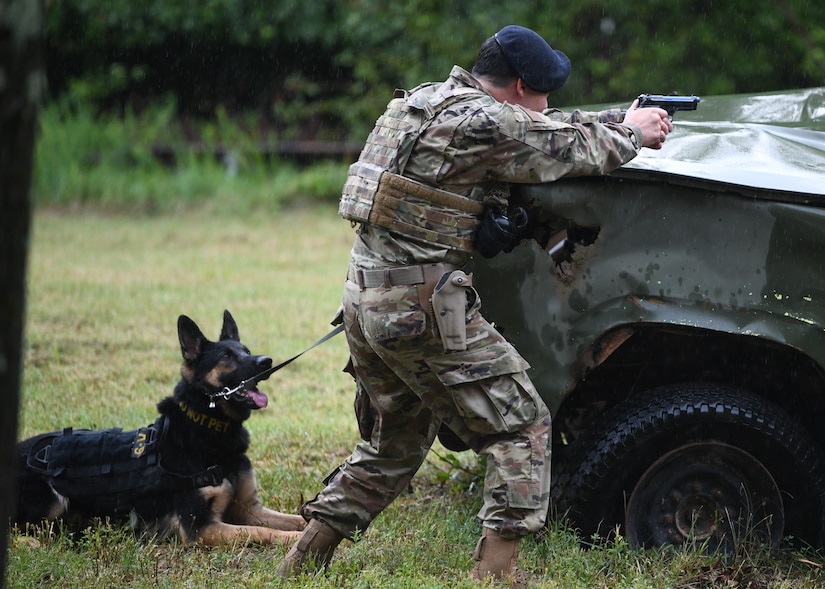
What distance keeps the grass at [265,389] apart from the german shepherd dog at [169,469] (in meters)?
0.11

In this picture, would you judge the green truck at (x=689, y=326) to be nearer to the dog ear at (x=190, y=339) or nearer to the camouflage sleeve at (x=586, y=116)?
the camouflage sleeve at (x=586, y=116)

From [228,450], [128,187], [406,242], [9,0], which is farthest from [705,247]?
[128,187]

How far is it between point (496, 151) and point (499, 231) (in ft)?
0.85

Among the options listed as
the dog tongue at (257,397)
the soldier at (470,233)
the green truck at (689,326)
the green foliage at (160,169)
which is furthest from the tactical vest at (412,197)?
the green foliage at (160,169)

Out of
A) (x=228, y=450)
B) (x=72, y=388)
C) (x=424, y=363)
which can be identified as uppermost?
(x=424, y=363)

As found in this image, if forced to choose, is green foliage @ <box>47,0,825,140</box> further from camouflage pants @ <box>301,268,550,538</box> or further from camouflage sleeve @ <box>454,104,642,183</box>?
camouflage pants @ <box>301,268,550,538</box>

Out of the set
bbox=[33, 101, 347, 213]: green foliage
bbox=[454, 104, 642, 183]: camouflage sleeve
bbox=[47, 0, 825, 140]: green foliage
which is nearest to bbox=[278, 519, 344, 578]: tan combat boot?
bbox=[454, 104, 642, 183]: camouflage sleeve

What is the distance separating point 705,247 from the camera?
11.1ft

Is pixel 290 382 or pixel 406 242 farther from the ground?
pixel 406 242

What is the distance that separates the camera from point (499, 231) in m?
3.29

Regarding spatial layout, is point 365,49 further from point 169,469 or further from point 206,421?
point 169,469

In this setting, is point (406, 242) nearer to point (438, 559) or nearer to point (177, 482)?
point (438, 559)

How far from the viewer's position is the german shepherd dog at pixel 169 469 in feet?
13.4

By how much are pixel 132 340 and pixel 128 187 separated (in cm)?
700
